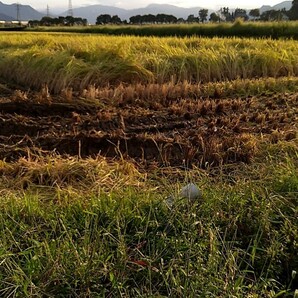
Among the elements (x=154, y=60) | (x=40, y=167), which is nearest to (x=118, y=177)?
(x=40, y=167)

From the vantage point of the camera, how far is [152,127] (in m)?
4.11

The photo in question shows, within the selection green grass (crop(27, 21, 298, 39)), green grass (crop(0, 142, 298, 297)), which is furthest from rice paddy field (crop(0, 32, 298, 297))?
green grass (crop(27, 21, 298, 39))

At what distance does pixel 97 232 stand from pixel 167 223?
0.37 meters

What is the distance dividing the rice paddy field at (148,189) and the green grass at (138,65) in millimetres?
67

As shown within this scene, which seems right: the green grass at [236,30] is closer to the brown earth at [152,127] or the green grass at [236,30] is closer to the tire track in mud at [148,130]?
the brown earth at [152,127]

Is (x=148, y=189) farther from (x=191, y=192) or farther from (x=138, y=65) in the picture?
(x=138, y=65)

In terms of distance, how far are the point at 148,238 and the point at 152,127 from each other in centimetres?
225

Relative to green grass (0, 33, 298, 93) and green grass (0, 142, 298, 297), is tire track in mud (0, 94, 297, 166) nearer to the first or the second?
green grass (0, 142, 298, 297)

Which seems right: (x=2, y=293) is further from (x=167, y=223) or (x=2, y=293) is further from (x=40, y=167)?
(x=40, y=167)

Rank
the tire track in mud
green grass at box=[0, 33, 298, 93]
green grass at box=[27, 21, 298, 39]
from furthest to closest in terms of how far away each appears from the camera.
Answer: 1. green grass at box=[27, 21, 298, 39]
2. green grass at box=[0, 33, 298, 93]
3. the tire track in mud

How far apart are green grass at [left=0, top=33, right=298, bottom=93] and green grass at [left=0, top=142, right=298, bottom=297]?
3618mm

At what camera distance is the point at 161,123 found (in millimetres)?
4242

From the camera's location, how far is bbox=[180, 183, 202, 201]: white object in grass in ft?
7.43

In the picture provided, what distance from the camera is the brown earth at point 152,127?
11.3 feet
